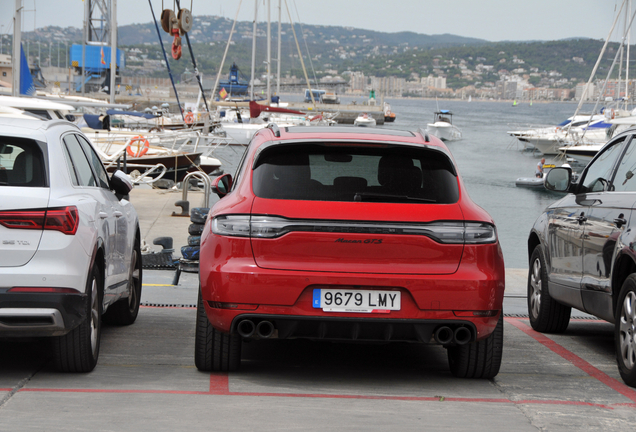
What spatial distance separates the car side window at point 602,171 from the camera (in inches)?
259

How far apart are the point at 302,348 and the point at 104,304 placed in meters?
1.48

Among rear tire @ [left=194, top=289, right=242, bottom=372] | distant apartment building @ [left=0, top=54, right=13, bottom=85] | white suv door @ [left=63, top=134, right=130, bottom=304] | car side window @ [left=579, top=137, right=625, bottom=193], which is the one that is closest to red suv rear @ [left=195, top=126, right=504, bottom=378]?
rear tire @ [left=194, top=289, right=242, bottom=372]

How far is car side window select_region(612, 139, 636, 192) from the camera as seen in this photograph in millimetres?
6020

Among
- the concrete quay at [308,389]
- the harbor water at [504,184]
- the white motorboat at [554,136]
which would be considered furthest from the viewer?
the white motorboat at [554,136]

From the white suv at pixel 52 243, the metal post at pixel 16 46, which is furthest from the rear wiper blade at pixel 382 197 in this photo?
the metal post at pixel 16 46

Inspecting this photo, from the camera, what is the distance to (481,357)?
208 inches

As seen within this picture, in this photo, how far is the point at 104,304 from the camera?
19.0 feet

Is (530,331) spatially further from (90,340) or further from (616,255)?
(90,340)

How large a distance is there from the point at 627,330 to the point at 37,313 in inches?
140

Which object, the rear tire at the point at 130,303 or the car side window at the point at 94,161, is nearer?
the car side window at the point at 94,161

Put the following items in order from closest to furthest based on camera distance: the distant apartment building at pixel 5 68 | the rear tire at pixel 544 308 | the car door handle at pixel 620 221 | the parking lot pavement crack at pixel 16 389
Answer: the parking lot pavement crack at pixel 16 389 < the car door handle at pixel 620 221 < the rear tire at pixel 544 308 < the distant apartment building at pixel 5 68

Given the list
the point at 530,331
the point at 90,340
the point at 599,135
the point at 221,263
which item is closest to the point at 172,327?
the point at 90,340

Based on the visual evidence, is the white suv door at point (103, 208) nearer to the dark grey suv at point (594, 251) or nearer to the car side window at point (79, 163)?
the car side window at point (79, 163)

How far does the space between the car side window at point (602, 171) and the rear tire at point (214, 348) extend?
3135 mm
